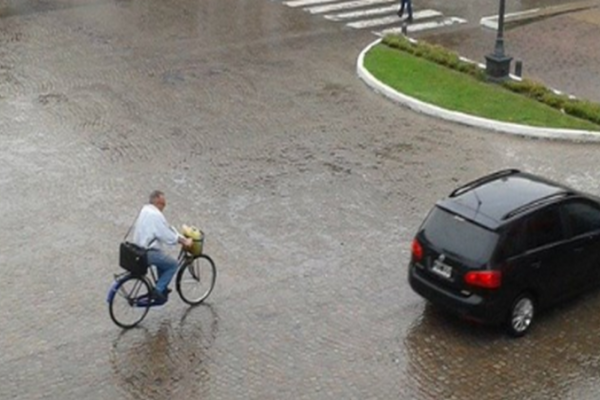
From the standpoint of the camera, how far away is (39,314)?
581 inches

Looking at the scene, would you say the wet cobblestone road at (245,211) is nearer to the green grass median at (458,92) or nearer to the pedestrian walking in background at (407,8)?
the green grass median at (458,92)

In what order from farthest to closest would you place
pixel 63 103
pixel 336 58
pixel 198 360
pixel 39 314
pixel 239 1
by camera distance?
pixel 239 1 → pixel 336 58 → pixel 63 103 → pixel 39 314 → pixel 198 360

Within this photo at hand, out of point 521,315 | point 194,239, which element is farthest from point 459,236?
point 194,239

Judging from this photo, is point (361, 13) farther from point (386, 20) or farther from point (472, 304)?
point (472, 304)

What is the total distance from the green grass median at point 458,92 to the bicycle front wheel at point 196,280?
948cm

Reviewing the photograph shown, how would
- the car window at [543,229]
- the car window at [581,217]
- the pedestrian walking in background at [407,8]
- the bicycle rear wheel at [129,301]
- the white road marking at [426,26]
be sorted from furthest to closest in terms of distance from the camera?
1. the pedestrian walking in background at [407,8]
2. the white road marking at [426,26]
3. the car window at [581,217]
4. the car window at [543,229]
5. the bicycle rear wheel at [129,301]

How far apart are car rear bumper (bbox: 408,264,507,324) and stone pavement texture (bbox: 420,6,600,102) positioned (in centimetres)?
1180

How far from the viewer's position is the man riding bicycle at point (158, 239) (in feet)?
46.5

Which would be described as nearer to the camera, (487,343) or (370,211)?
(487,343)

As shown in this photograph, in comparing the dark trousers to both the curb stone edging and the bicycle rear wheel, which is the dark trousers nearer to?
the curb stone edging

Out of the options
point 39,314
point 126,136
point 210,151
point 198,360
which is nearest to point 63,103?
point 126,136

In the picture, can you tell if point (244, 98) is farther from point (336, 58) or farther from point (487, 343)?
point (487, 343)

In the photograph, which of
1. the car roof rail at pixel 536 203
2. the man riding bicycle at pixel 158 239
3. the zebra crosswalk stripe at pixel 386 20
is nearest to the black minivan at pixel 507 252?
the car roof rail at pixel 536 203

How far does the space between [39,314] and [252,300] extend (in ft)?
9.34
